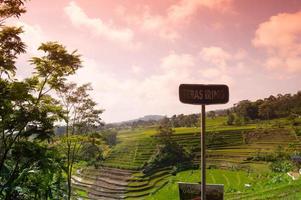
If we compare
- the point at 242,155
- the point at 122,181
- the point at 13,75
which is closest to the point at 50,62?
the point at 13,75

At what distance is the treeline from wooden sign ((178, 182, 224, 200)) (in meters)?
91.3

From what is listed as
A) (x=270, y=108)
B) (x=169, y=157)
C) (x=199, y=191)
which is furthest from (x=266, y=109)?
(x=199, y=191)

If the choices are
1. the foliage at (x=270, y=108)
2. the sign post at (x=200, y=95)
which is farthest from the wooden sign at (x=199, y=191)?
the foliage at (x=270, y=108)

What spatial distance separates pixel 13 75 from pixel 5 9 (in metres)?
1.89

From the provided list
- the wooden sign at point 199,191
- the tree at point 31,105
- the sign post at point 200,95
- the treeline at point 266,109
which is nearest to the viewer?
the sign post at point 200,95

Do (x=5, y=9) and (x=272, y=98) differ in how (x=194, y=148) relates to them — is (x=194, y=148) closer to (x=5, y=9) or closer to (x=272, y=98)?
(x=272, y=98)

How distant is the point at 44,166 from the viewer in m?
12.6

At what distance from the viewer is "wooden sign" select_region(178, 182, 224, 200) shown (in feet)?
23.4

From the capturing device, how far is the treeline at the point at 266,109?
100 meters

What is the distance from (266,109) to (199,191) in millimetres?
97366

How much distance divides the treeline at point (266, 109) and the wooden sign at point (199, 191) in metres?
91.3

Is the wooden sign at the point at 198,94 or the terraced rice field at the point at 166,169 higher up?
the wooden sign at the point at 198,94

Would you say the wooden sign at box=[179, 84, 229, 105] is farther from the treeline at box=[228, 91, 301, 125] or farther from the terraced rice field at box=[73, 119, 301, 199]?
the treeline at box=[228, 91, 301, 125]

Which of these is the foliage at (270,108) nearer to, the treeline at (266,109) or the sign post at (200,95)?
the treeline at (266,109)
